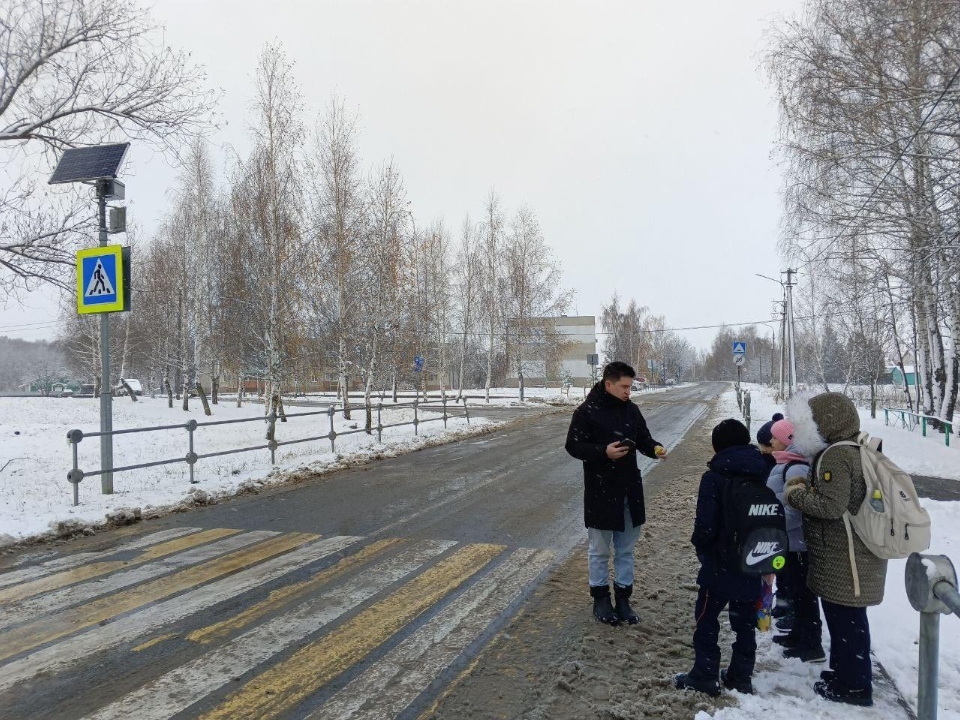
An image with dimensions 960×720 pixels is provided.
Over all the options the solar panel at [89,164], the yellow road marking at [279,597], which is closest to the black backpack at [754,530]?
the yellow road marking at [279,597]

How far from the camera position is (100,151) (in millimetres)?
8977

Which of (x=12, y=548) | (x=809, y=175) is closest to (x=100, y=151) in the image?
(x=12, y=548)

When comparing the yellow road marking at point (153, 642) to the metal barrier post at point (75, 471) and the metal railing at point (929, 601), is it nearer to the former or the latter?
the metal railing at point (929, 601)

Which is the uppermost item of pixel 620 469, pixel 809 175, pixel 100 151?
pixel 809 175

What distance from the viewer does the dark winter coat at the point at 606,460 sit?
429 centimetres

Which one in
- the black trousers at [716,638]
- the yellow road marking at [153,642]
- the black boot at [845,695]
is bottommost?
the yellow road marking at [153,642]

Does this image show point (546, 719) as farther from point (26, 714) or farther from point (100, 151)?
point (100, 151)

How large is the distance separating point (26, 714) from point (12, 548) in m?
4.27

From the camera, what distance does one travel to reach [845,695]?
315 cm

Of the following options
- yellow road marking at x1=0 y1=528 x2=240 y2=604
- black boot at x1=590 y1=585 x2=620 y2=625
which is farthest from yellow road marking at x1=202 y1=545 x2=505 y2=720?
yellow road marking at x1=0 y1=528 x2=240 y2=604

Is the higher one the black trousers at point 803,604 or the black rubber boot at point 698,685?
the black trousers at point 803,604

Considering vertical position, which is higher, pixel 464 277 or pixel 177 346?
pixel 464 277

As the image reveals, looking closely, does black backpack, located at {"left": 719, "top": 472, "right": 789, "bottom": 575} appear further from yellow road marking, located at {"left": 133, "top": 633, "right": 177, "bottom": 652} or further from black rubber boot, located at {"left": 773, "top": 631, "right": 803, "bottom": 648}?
yellow road marking, located at {"left": 133, "top": 633, "right": 177, "bottom": 652}

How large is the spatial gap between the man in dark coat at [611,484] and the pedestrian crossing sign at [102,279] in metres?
7.78
